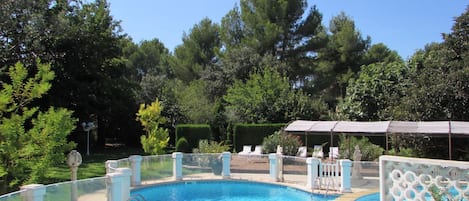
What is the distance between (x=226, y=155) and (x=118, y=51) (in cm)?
1558

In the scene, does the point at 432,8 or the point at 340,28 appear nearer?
the point at 432,8

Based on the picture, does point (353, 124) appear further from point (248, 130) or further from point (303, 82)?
point (303, 82)

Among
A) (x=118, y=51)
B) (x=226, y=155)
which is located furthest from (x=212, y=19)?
(x=226, y=155)

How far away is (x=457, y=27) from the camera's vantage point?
18609 mm

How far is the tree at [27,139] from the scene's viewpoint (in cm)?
959

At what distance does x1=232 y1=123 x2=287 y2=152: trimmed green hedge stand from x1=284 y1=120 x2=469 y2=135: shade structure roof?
17.2 feet

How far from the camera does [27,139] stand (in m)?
9.98

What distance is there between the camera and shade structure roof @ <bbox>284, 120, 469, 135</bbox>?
44.6 feet

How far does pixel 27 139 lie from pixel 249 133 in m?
13.6

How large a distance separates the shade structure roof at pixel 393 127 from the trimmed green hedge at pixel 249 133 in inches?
206

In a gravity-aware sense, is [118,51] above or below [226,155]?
above

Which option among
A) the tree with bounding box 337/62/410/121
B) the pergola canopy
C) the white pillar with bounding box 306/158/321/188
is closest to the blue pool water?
the white pillar with bounding box 306/158/321/188

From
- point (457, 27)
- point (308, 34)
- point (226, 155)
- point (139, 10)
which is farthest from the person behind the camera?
point (308, 34)

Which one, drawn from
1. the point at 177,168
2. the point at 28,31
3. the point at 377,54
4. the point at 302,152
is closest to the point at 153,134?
the point at 177,168
